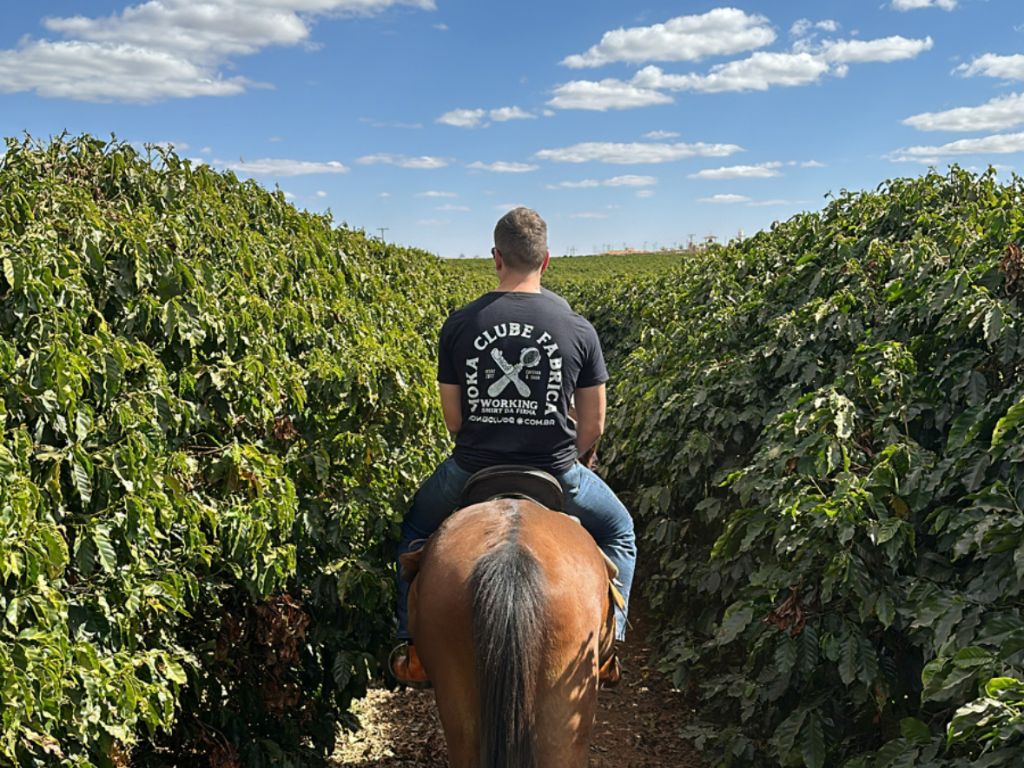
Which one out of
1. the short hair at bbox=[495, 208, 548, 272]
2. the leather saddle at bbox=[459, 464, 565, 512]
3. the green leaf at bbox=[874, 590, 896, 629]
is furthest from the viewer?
the short hair at bbox=[495, 208, 548, 272]

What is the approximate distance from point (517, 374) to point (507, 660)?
155cm

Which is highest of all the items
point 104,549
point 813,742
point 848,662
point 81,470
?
point 81,470

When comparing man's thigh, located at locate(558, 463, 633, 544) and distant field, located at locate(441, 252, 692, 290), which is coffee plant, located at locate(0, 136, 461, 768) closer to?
man's thigh, located at locate(558, 463, 633, 544)

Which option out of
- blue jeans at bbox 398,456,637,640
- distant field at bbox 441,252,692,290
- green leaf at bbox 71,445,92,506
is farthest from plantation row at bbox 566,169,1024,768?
distant field at bbox 441,252,692,290

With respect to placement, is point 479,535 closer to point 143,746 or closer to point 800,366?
point 143,746

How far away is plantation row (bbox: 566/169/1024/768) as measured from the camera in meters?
3.38

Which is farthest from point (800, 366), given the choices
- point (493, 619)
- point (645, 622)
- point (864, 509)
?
point (493, 619)

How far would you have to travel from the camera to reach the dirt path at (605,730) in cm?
549

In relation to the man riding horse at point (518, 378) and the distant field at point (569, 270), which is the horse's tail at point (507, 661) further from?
the distant field at point (569, 270)

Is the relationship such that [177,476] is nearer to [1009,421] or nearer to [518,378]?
[518,378]

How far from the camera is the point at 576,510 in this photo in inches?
168

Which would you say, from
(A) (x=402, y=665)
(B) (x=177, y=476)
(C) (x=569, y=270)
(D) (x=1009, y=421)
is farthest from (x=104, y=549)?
(C) (x=569, y=270)

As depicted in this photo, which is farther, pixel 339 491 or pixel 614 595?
pixel 339 491

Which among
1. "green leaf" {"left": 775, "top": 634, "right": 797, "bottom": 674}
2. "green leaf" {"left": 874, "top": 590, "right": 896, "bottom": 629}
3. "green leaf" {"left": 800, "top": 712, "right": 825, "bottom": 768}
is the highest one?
"green leaf" {"left": 874, "top": 590, "right": 896, "bottom": 629}
